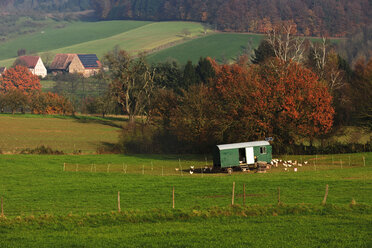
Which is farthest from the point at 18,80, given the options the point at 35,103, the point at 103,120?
the point at 103,120

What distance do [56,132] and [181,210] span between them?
70.2 metres

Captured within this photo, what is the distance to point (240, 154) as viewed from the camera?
6569 cm

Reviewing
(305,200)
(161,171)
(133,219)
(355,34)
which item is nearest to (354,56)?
(355,34)

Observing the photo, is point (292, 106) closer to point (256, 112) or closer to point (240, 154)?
point (256, 112)

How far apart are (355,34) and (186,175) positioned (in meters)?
136

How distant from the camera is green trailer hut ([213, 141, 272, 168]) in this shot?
64.6 metres

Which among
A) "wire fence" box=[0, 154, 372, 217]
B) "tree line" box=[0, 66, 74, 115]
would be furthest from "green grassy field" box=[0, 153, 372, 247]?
"tree line" box=[0, 66, 74, 115]

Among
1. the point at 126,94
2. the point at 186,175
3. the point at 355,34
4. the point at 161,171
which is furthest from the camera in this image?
the point at 355,34

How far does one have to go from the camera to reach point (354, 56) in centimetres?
17250

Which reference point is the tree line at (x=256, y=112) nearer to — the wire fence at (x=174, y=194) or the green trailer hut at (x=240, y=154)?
the green trailer hut at (x=240, y=154)

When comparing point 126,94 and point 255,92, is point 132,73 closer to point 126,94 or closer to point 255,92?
point 126,94

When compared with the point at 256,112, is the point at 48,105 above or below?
above

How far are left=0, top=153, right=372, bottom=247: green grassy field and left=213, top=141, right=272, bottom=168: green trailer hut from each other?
8.42 feet

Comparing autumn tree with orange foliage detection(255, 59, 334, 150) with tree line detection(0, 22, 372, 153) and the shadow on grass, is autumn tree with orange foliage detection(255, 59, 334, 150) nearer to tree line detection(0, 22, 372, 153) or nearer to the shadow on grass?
tree line detection(0, 22, 372, 153)
